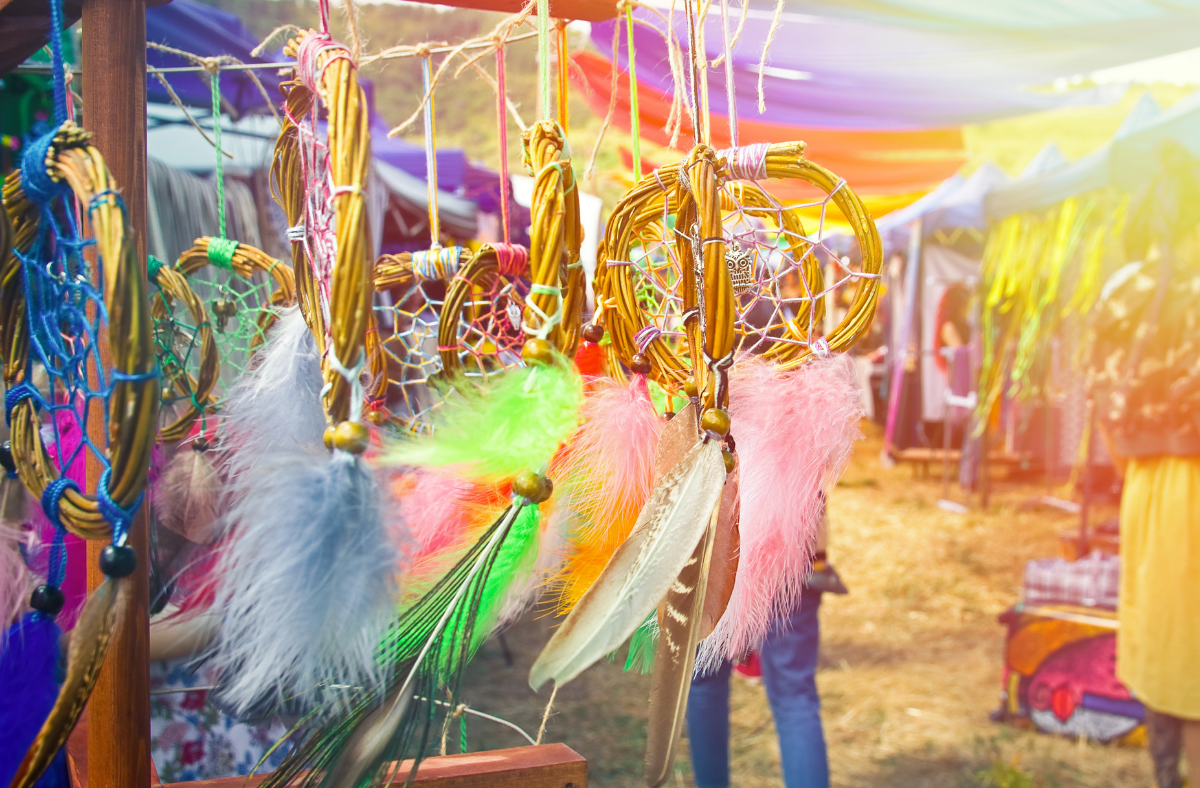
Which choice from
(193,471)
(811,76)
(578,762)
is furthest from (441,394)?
(811,76)

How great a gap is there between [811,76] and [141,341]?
118 inches

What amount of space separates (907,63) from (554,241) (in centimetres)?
261

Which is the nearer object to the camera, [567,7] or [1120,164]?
[567,7]

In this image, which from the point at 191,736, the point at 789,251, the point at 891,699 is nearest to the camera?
the point at 789,251

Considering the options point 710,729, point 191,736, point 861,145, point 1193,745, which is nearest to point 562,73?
point 191,736

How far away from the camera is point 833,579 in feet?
5.40

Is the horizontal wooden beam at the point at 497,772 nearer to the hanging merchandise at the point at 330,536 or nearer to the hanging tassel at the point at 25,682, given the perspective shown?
the hanging tassel at the point at 25,682

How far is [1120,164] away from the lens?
2713 millimetres

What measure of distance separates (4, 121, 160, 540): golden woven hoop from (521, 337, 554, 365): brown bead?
0.86 ft

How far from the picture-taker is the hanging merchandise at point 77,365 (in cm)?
50

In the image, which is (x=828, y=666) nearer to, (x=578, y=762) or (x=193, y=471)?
(x=578, y=762)

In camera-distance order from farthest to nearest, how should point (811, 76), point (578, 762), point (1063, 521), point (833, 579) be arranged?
point (1063, 521), point (811, 76), point (833, 579), point (578, 762)

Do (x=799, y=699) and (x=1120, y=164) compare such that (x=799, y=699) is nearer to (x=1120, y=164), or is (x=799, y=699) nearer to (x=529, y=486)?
(x=529, y=486)

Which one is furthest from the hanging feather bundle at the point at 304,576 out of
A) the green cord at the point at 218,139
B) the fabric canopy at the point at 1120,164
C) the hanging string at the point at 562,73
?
the fabric canopy at the point at 1120,164
